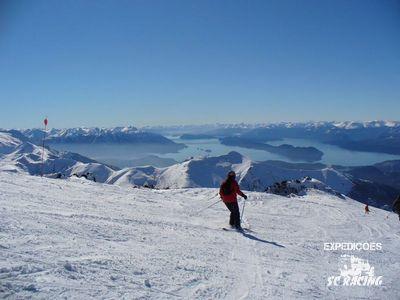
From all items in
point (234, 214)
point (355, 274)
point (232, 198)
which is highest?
point (232, 198)

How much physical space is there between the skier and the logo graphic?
3.60m

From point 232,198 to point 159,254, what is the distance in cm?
474

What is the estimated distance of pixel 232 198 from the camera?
12266 mm

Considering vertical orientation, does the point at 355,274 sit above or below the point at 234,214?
below

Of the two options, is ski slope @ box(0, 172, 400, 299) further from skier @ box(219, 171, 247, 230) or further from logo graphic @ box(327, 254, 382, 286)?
skier @ box(219, 171, 247, 230)

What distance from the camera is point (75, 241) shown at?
781 centimetres

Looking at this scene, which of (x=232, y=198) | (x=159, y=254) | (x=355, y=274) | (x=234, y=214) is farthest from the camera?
(x=232, y=198)

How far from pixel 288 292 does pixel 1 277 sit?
4.82 metres

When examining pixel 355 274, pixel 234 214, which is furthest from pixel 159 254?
pixel 234 214

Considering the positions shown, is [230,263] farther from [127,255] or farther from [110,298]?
[110,298]

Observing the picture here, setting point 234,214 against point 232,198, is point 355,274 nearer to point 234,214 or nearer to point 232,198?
point 234,214

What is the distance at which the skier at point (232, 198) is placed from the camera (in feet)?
39.6

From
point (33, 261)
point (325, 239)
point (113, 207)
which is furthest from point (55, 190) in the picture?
point (325, 239)

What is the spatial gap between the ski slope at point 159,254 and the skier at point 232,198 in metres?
0.64
